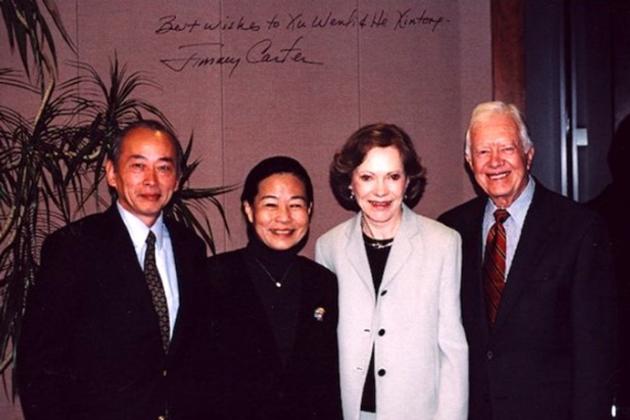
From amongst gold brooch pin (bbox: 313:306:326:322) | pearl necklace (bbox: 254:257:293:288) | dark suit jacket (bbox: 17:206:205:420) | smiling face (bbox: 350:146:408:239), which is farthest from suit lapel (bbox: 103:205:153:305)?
smiling face (bbox: 350:146:408:239)

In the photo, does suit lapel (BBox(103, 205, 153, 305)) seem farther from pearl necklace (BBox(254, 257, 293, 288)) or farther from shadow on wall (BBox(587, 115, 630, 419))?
shadow on wall (BBox(587, 115, 630, 419))

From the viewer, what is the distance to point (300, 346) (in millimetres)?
2293

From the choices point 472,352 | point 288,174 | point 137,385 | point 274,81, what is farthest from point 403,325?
point 274,81

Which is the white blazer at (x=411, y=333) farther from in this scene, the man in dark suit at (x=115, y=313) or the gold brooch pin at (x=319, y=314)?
the man in dark suit at (x=115, y=313)

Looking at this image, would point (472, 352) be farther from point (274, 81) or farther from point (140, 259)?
point (274, 81)

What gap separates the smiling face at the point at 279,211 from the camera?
2406 millimetres

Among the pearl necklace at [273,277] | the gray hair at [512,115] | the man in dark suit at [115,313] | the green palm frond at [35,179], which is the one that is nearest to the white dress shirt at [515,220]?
the gray hair at [512,115]

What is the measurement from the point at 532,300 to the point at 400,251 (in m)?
0.49

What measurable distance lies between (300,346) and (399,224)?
23.4 inches

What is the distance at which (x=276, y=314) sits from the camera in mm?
2352

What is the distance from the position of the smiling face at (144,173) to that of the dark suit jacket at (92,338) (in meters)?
0.14
